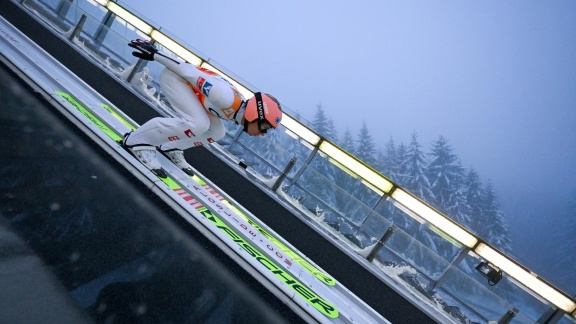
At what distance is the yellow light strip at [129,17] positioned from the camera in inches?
391

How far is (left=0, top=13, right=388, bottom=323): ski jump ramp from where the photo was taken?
9.11 feet

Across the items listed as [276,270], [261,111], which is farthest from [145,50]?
[276,270]

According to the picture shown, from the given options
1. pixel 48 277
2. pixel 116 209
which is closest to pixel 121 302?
pixel 48 277

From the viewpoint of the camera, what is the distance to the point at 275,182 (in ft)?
22.3

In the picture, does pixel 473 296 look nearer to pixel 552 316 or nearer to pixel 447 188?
pixel 552 316

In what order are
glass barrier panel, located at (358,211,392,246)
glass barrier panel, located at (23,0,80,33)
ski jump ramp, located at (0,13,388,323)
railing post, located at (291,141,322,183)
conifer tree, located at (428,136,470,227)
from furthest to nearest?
conifer tree, located at (428,136,470,227) → glass barrier panel, located at (23,0,80,33) → railing post, located at (291,141,322,183) → glass barrier panel, located at (358,211,392,246) → ski jump ramp, located at (0,13,388,323)

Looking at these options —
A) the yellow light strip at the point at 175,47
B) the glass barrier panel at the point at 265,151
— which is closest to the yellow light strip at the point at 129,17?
the yellow light strip at the point at 175,47

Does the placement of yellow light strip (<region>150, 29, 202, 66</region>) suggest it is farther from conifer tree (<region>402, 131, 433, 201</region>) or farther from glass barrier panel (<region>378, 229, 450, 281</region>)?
conifer tree (<region>402, 131, 433, 201</region>)

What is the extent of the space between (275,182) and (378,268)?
2.88 meters

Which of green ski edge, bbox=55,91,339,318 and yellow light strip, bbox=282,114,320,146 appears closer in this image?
green ski edge, bbox=55,91,339,318

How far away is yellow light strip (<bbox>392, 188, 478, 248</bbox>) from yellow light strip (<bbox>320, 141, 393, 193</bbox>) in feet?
1.01

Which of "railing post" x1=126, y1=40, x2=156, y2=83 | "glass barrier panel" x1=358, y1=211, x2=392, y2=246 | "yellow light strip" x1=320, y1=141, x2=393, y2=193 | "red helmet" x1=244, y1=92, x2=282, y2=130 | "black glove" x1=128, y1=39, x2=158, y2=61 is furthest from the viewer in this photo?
"railing post" x1=126, y1=40, x2=156, y2=83

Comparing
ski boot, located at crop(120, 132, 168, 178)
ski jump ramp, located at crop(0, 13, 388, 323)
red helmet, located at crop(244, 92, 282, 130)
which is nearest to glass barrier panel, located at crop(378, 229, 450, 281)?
ski jump ramp, located at crop(0, 13, 388, 323)

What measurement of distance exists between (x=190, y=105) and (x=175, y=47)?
6.91m
